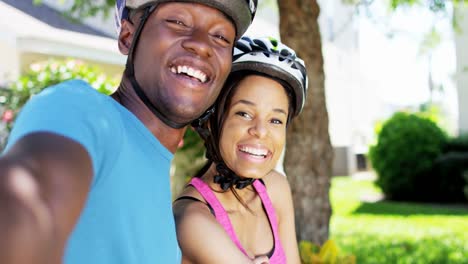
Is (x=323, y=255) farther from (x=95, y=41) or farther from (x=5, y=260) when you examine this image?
(x=95, y=41)

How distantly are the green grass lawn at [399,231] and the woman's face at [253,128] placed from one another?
5.48 m

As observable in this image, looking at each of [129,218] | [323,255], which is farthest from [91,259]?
[323,255]

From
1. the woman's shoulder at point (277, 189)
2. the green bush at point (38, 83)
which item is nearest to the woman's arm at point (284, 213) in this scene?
the woman's shoulder at point (277, 189)

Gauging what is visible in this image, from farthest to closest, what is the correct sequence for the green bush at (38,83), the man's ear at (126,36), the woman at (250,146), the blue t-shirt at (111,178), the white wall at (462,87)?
the white wall at (462,87) → the green bush at (38,83) → the woman at (250,146) → the man's ear at (126,36) → the blue t-shirt at (111,178)

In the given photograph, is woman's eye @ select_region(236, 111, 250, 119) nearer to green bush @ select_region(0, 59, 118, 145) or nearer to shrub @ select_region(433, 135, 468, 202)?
green bush @ select_region(0, 59, 118, 145)

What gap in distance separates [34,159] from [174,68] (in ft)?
2.24

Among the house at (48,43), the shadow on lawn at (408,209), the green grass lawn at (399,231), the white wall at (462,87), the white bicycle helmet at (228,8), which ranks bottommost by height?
the shadow on lawn at (408,209)

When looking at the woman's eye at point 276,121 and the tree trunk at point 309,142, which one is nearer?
the woman's eye at point 276,121

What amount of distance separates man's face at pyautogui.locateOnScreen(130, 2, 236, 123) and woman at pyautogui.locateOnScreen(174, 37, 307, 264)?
79 centimetres

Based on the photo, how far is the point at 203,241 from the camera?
2082 millimetres

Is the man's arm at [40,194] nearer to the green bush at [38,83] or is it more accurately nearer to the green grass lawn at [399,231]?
the green grass lawn at [399,231]

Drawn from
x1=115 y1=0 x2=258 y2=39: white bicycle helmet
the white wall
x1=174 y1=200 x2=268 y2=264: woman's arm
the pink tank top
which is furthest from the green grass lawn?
x1=115 y1=0 x2=258 y2=39: white bicycle helmet

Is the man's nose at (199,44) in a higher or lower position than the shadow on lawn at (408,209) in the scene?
higher

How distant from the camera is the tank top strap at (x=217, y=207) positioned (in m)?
2.29
